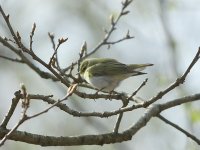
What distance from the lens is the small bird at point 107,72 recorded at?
246 inches

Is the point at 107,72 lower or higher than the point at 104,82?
higher

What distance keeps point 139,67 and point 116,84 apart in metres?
0.38

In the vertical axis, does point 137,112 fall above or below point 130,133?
above

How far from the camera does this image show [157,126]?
13203 millimetres

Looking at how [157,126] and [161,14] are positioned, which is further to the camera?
[157,126]

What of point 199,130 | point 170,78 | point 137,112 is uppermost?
point 137,112

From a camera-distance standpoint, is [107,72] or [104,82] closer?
[104,82]

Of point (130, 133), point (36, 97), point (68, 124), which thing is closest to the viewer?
point (36, 97)

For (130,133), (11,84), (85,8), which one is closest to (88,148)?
(11,84)

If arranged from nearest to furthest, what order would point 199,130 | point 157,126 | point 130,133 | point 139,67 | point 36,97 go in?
point 36,97
point 130,133
point 139,67
point 199,130
point 157,126

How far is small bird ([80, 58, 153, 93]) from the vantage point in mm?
6261

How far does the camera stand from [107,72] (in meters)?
6.75

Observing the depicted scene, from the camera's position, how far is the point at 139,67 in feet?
20.5

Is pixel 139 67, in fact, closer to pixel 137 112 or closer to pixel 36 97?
pixel 36 97
